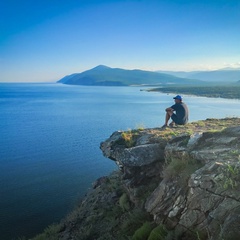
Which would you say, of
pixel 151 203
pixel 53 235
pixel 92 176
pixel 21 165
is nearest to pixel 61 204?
pixel 92 176

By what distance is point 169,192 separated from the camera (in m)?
9.97

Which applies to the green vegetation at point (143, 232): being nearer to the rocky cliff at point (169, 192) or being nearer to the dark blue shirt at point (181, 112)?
the rocky cliff at point (169, 192)

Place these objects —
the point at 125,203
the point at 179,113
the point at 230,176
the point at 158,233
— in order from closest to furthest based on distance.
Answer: the point at 230,176
the point at 158,233
the point at 125,203
the point at 179,113

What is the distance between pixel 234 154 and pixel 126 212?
5.51 metres

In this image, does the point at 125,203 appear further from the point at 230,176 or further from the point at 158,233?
the point at 230,176

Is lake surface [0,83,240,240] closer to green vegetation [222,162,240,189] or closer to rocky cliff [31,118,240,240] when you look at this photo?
rocky cliff [31,118,240,240]

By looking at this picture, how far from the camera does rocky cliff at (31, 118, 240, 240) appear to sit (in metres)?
7.98

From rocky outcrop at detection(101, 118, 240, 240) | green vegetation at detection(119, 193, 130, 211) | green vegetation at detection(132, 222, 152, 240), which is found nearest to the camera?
rocky outcrop at detection(101, 118, 240, 240)

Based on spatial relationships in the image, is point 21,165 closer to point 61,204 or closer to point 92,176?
point 92,176

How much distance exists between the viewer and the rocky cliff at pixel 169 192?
7980mm

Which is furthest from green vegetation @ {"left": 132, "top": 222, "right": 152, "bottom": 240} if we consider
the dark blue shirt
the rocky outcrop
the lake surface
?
the dark blue shirt

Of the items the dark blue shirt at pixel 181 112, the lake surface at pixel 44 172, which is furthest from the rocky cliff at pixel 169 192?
the lake surface at pixel 44 172

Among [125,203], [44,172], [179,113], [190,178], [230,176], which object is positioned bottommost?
[44,172]

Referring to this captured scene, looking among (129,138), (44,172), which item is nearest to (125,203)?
(129,138)
